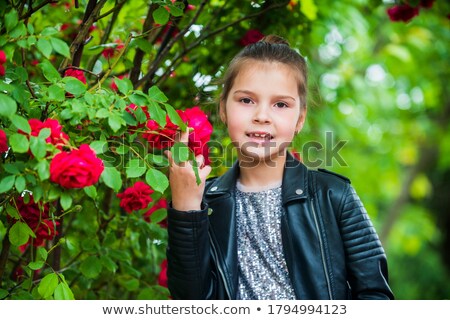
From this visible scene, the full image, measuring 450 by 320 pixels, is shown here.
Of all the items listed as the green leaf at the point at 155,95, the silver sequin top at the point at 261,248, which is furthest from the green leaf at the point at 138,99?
→ the silver sequin top at the point at 261,248

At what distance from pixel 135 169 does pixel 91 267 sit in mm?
874

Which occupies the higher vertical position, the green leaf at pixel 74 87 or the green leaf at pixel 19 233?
the green leaf at pixel 74 87

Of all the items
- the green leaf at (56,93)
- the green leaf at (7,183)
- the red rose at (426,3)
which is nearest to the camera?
the green leaf at (7,183)

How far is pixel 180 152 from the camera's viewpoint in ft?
6.61

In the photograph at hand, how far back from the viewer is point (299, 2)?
334 cm

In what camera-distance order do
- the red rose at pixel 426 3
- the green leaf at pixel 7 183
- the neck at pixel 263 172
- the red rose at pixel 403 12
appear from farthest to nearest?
the red rose at pixel 403 12 → the red rose at pixel 426 3 → the neck at pixel 263 172 → the green leaf at pixel 7 183

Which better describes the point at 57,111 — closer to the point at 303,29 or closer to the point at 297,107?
the point at 297,107

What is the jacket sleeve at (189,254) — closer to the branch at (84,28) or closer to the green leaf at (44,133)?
the green leaf at (44,133)

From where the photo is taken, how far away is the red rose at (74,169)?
169 cm

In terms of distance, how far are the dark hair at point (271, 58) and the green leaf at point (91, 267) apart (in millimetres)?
895

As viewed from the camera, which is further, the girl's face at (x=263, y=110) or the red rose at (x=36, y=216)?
the girl's face at (x=263, y=110)

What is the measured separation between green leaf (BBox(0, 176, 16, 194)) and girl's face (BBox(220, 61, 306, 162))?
83cm

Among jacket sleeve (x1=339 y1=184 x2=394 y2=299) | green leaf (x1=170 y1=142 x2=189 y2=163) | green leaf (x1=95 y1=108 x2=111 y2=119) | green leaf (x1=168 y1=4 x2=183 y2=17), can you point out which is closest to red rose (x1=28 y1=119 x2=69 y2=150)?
green leaf (x1=95 y1=108 x2=111 y2=119)
